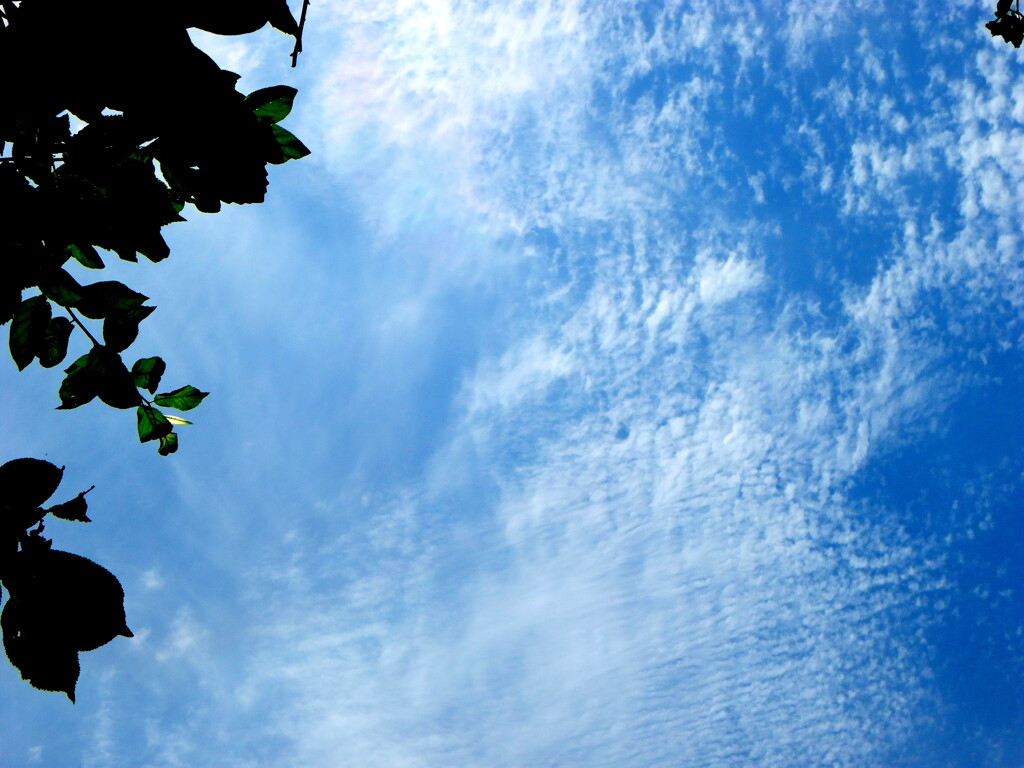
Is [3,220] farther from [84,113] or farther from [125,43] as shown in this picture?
[125,43]

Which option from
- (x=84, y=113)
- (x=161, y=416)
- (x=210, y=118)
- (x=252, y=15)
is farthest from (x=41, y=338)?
(x=252, y=15)

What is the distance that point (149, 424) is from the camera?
271 centimetres

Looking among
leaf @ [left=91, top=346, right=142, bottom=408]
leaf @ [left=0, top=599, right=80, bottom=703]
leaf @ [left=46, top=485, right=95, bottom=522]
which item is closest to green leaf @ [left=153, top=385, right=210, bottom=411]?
leaf @ [left=91, top=346, right=142, bottom=408]

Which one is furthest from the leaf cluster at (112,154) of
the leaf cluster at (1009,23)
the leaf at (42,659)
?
the leaf cluster at (1009,23)

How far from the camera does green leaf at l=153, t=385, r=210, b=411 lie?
2.75 meters

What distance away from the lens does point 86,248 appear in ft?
6.61

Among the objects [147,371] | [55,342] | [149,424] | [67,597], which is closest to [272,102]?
[55,342]

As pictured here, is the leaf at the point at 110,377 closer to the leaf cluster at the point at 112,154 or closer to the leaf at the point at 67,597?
the leaf cluster at the point at 112,154

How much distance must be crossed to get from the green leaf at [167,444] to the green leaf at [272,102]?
4.90 feet

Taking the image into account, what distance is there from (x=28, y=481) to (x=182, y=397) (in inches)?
49.4

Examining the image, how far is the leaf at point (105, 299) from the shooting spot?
7.43ft

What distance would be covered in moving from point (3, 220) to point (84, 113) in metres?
0.47

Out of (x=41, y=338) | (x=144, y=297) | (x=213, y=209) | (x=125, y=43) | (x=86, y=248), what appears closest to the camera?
(x=125, y=43)

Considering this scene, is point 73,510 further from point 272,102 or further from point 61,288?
point 272,102
